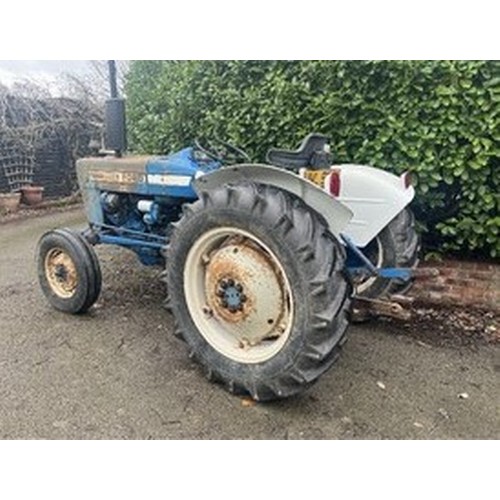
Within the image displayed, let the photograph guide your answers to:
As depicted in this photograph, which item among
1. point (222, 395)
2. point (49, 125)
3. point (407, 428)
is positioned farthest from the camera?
point (49, 125)

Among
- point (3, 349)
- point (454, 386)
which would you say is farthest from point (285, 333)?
point (3, 349)

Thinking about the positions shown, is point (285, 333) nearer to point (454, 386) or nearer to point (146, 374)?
point (146, 374)

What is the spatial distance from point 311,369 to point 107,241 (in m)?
2.02

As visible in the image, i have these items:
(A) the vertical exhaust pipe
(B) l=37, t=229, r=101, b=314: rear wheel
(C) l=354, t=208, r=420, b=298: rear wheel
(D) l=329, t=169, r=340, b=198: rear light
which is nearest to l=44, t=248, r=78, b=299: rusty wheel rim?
(B) l=37, t=229, r=101, b=314: rear wheel

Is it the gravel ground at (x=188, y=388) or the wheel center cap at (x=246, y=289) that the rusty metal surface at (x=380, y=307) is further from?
the wheel center cap at (x=246, y=289)

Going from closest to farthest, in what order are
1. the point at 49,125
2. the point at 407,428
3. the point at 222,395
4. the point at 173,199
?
the point at 407,428
the point at 222,395
the point at 173,199
the point at 49,125

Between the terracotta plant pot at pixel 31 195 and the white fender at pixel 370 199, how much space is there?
21.6ft

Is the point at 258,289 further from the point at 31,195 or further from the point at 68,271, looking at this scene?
the point at 31,195

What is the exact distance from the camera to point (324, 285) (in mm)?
2156

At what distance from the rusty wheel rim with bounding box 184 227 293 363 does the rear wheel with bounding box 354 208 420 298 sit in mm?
917

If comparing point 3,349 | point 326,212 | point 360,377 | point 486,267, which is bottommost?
point 3,349

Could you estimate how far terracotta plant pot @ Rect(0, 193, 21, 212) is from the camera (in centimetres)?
784

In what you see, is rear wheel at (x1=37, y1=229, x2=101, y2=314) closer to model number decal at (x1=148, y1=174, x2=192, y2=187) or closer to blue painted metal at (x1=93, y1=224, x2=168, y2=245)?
blue painted metal at (x1=93, y1=224, x2=168, y2=245)

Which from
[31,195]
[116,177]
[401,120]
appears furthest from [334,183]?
[31,195]
